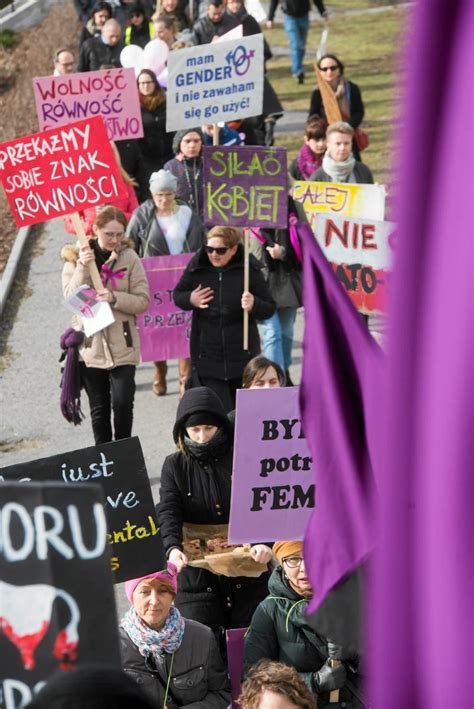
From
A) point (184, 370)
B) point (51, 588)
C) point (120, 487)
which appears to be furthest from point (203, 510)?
point (184, 370)

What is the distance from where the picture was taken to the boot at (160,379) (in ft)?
31.7

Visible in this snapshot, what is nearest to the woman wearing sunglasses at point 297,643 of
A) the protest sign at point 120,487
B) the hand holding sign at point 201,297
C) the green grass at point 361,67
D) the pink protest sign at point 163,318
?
the protest sign at point 120,487

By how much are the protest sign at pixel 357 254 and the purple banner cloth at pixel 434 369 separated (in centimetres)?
744

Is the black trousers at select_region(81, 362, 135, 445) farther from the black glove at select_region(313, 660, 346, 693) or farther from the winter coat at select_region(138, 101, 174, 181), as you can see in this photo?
the winter coat at select_region(138, 101, 174, 181)

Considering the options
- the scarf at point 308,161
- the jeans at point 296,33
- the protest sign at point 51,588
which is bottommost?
the protest sign at point 51,588

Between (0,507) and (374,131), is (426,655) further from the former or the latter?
(374,131)

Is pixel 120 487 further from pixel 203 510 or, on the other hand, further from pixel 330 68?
pixel 330 68

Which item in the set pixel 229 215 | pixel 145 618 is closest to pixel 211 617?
pixel 145 618

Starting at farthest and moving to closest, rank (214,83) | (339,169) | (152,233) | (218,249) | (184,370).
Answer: (214,83)
(339,169)
(184,370)
(152,233)
(218,249)

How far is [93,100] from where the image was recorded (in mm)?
10484

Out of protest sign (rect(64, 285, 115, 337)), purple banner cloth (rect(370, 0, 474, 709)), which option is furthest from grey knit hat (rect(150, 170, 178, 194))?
purple banner cloth (rect(370, 0, 474, 709))

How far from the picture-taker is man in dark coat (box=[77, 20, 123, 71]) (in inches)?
613

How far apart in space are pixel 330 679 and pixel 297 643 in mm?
191

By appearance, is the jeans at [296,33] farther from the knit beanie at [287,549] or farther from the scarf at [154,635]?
the scarf at [154,635]
